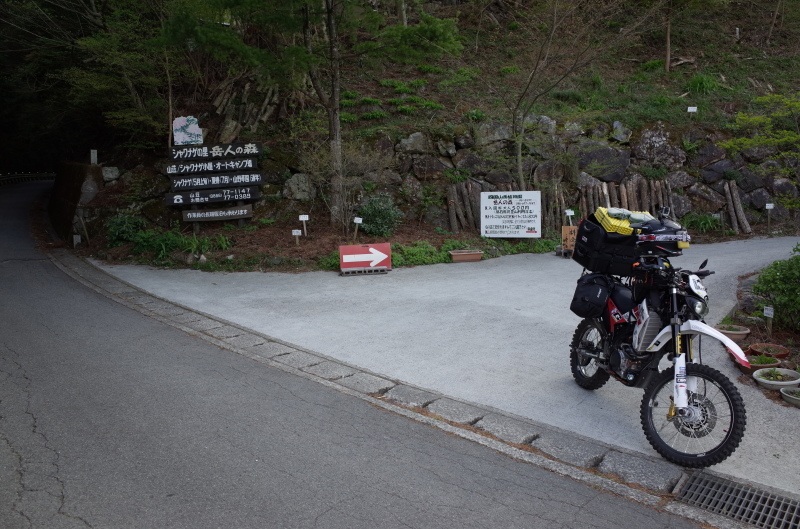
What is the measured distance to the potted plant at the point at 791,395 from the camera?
495 centimetres

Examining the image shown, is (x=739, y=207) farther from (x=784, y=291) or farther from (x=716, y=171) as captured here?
(x=784, y=291)

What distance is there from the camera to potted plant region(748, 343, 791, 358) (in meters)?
5.84

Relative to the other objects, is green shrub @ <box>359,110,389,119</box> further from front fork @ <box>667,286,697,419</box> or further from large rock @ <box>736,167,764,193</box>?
front fork @ <box>667,286,697,419</box>

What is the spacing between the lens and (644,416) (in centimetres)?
432

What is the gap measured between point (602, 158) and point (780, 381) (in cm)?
1161

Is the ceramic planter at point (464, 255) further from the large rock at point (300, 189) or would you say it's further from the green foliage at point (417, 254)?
the large rock at point (300, 189)

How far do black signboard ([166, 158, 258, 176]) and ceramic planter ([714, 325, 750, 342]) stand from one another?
36.3ft

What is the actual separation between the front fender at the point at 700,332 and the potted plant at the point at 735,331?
8.50ft

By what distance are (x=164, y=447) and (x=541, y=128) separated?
1287 cm

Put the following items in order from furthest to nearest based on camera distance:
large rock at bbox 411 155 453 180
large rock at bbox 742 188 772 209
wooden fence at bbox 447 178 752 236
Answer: large rock at bbox 742 188 772 209, large rock at bbox 411 155 453 180, wooden fence at bbox 447 178 752 236

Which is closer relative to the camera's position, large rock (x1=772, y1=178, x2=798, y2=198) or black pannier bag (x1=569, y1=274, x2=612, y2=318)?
black pannier bag (x1=569, y1=274, x2=612, y2=318)

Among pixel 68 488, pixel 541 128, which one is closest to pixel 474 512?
pixel 68 488

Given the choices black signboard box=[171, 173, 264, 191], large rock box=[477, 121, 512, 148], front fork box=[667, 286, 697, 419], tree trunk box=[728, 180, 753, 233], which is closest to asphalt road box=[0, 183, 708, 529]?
front fork box=[667, 286, 697, 419]

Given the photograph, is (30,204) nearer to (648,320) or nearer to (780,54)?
(648,320)
